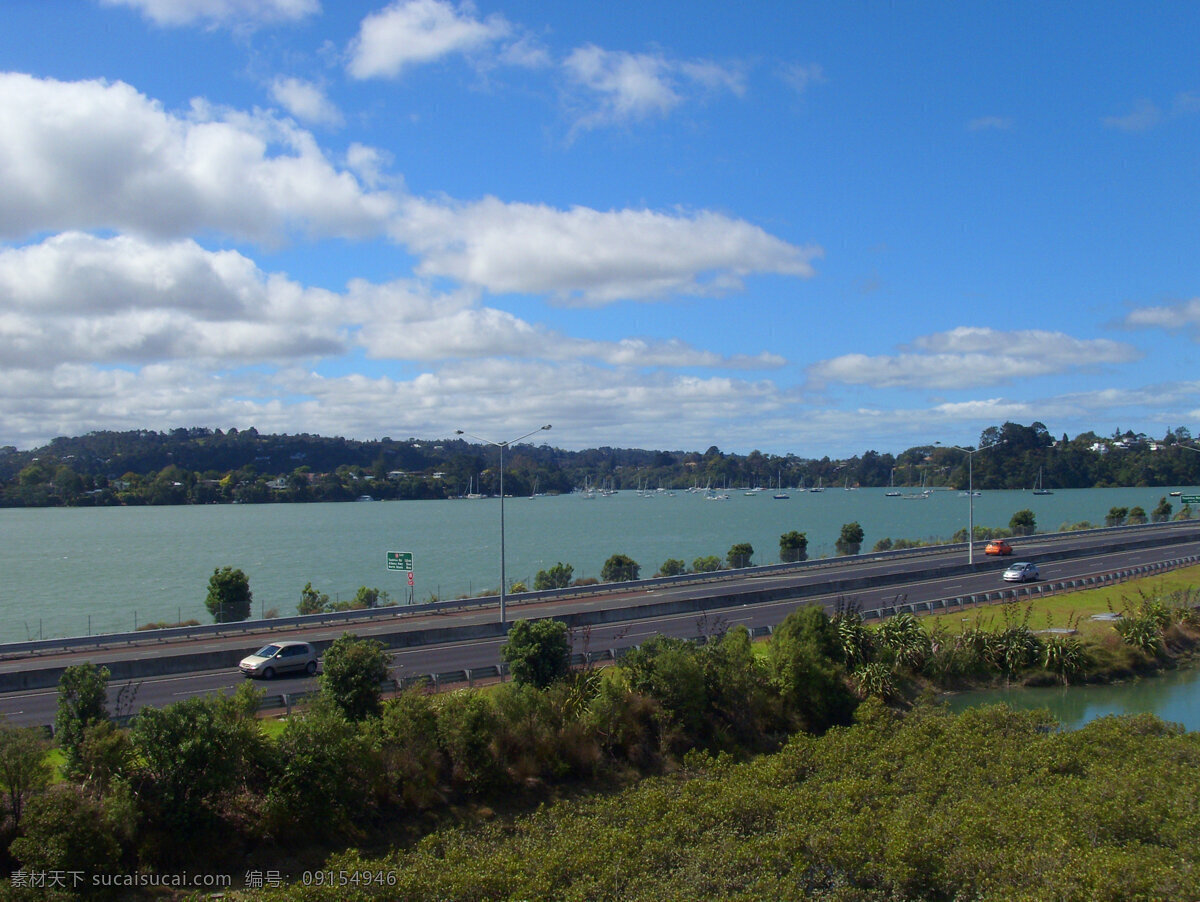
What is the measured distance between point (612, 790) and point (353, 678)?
6831 mm

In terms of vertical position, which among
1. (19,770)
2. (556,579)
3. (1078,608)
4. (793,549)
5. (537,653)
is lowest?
(1078,608)

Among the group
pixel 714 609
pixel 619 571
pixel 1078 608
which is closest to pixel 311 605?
pixel 714 609

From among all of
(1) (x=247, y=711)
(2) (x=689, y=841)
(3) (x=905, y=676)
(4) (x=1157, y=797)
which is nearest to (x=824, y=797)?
(2) (x=689, y=841)

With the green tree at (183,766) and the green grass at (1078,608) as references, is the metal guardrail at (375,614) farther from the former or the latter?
the green tree at (183,766)

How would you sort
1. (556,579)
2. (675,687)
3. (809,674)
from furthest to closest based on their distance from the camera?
(556,579)
(809,674)
(675,687)

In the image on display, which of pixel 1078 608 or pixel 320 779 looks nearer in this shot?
pixel 320 779

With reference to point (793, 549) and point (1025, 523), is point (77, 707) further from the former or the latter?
point (1025, 523)

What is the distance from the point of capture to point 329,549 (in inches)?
4382

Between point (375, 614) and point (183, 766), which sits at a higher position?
point (183, 766)

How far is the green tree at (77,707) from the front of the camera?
17.1 metres

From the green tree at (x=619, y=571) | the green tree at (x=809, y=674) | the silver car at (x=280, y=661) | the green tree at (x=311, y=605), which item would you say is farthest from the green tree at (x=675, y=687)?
the green tree at (x=619, y=571)

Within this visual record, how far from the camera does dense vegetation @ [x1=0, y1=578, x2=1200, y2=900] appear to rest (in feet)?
46.9

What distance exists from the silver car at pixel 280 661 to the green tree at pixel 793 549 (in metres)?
37.9

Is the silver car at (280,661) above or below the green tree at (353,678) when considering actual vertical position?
below
